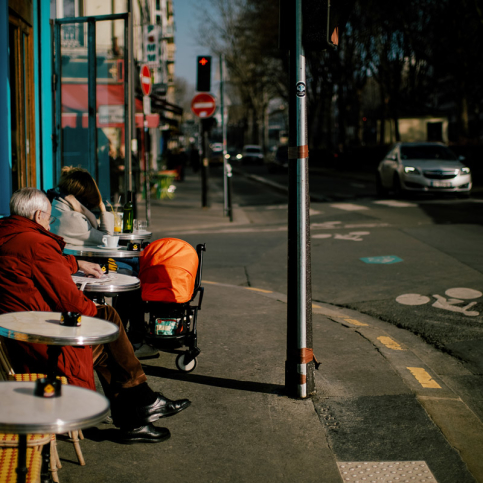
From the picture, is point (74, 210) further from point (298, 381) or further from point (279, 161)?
point (279, 161)

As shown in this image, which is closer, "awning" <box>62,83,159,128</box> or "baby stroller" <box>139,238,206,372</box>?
"baby stroller" <box>139,238,206,372</box>

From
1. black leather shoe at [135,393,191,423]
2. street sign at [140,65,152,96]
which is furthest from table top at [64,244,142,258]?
street sign at [140,65,152,96]

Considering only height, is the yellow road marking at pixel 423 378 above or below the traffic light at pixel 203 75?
below

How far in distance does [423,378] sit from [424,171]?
14871 millimetres

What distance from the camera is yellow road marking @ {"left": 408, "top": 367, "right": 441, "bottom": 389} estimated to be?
4877mm

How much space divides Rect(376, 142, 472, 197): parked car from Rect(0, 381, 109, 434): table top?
1757cm

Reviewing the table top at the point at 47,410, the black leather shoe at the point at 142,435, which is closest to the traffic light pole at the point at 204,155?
the black leather shoe at the point at 142,435

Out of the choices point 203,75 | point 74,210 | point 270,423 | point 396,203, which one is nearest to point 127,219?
point 74,210

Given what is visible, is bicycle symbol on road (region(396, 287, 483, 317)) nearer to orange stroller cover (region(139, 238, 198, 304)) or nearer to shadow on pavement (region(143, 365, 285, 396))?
shadow on pavement (region(143, 365, 285, 396))

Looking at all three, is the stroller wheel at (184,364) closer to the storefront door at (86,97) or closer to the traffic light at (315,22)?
the traffic light at (315,22)

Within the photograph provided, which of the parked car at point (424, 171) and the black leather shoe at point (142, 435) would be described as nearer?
the black leather shoe at point (142, 435)

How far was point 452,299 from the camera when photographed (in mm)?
7566

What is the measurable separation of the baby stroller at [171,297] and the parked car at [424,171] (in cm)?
1489

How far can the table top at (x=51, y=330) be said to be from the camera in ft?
9.34
